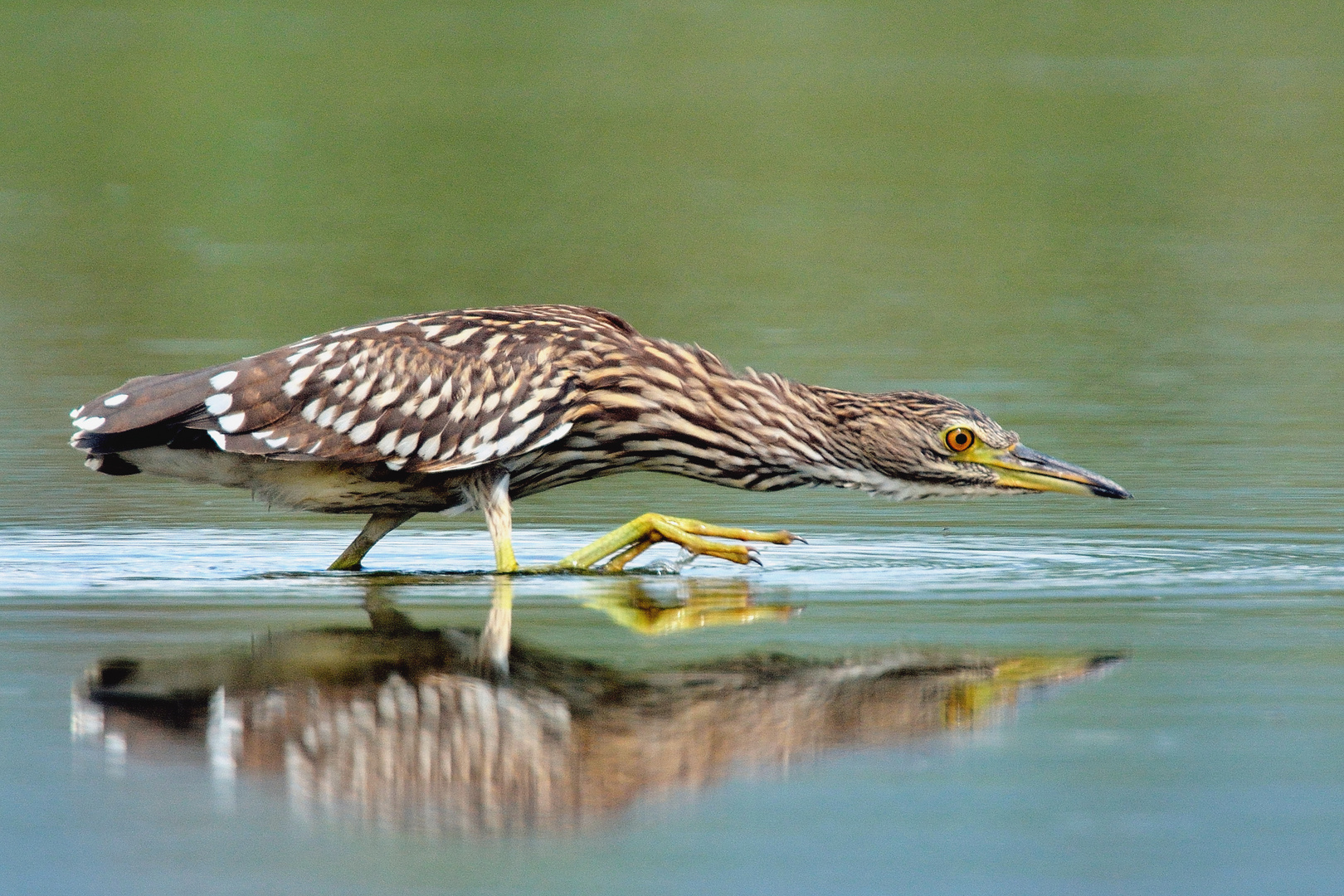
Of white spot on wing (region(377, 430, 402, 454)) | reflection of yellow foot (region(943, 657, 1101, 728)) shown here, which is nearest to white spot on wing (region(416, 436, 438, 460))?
white spot on wing (region(377, 430, 402, 454))

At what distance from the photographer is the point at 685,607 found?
880 centimetres

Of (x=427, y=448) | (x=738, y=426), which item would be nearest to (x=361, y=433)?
(x=427, y=448)

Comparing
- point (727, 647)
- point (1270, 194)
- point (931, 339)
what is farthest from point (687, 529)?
point (1270, 194)

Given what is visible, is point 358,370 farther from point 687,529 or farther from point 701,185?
point 701,185

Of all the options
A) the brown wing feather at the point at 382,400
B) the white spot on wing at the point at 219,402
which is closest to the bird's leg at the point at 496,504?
the brown wing feather at the point at 382,400

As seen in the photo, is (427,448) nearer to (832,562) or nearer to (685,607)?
(685,607)

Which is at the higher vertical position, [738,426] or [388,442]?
[738,426]

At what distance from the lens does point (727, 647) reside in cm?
779

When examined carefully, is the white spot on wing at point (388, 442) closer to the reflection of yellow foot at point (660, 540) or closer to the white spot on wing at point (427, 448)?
the white spot on wing at point (427, 448)

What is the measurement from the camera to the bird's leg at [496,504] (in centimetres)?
987

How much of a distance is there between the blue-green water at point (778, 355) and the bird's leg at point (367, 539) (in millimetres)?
276

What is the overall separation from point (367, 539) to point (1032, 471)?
296 cm

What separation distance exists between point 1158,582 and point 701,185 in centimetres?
2055

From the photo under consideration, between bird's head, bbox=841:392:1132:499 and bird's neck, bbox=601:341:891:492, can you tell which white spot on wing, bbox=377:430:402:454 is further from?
bird's head, bbox=841:392:1132:499
